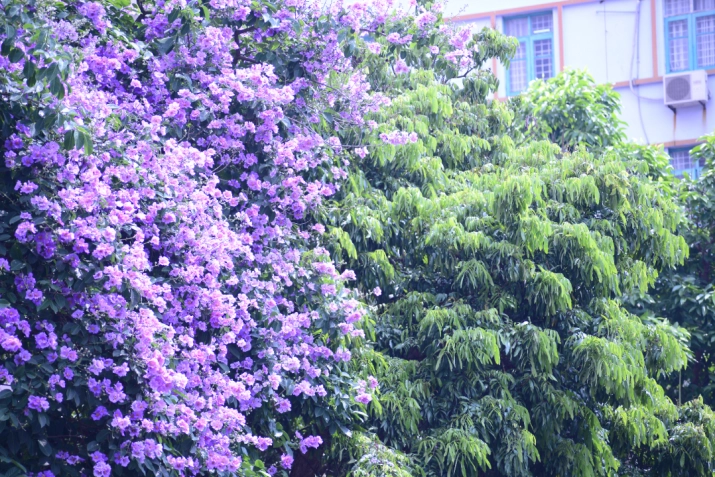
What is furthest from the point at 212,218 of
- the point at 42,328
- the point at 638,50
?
the point at 638,50

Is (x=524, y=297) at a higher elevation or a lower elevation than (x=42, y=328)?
lower

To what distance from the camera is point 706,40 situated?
1366cm

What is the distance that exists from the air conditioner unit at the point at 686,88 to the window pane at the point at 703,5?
947 millimetres

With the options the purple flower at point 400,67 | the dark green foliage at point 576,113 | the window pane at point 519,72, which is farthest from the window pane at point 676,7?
the purple flower at point 400,67

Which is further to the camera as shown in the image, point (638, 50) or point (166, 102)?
point (638, 50)

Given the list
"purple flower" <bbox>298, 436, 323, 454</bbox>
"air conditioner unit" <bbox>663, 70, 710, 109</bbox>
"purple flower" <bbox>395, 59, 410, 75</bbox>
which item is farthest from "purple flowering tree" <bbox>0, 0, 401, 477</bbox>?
"air conditioner unit" <bbox>663, 70, 710, 109</bbox>

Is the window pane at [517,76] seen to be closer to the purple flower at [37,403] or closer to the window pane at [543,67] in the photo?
the window pane at [543,67]

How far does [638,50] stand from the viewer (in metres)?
13.9

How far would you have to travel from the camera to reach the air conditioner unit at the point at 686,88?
1338 centimetres

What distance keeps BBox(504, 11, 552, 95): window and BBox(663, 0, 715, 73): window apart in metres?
1.68

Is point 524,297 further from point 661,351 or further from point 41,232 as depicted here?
point 41,232

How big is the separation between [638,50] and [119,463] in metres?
12.0

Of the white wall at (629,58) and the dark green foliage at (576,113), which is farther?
the white wall at (629,58)

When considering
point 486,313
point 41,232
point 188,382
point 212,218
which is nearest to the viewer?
point 41,232
